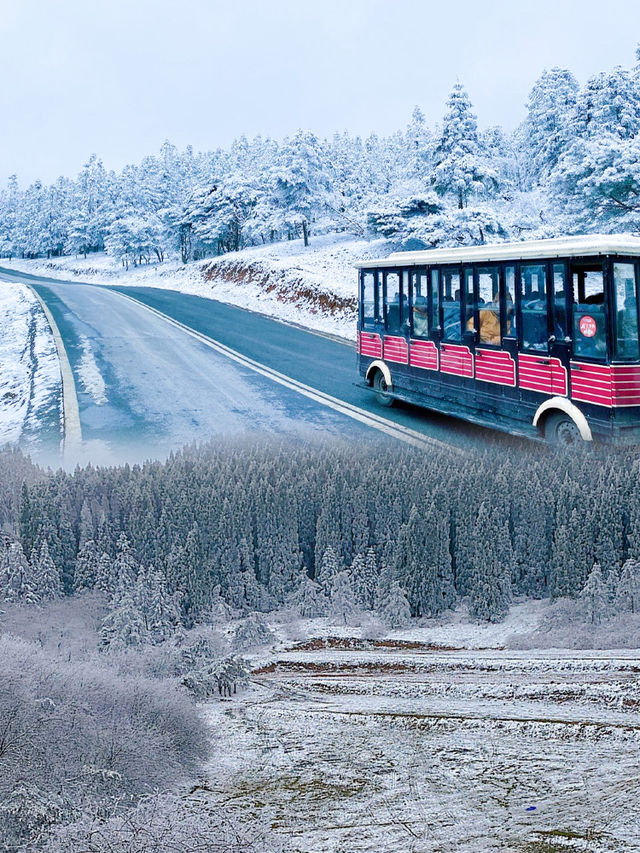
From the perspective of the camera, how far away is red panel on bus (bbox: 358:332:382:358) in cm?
1441

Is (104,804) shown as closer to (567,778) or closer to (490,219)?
(567,778)

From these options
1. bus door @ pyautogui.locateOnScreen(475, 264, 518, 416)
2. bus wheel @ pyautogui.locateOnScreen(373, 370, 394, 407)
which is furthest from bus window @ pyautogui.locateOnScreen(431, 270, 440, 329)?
bus wheel @ pyautogui.locateOnScreen(373, 370, 394, 407)

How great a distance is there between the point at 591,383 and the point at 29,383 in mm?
9890

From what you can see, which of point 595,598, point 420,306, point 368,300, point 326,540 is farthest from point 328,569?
point 368,300

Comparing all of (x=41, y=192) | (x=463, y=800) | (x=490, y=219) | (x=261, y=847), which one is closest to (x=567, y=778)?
(x=463, y=800)

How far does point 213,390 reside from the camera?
46.7 feet

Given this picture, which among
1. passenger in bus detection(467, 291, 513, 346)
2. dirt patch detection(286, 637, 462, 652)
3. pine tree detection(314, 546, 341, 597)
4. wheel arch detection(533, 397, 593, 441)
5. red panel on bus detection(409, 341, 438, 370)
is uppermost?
passenger in bus detection(467, 291, 513, 346)

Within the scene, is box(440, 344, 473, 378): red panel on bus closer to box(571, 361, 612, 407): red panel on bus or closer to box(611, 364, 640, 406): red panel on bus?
box(571, 361, 612, 407): red panel on bus

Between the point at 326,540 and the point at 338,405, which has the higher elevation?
the point at 338,405

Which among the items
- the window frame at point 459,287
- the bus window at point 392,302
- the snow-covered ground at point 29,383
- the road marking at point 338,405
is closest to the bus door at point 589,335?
the road marking at point 338,405

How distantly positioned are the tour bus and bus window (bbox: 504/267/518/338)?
1 cm

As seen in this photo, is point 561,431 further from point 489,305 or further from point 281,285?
point 281,285

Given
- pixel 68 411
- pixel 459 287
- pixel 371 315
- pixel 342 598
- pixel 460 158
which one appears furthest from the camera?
pixel 460 158

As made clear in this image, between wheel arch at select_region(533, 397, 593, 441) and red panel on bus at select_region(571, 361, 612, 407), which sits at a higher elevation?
red panel on bus at select_region(571, 361, 612, 407)
